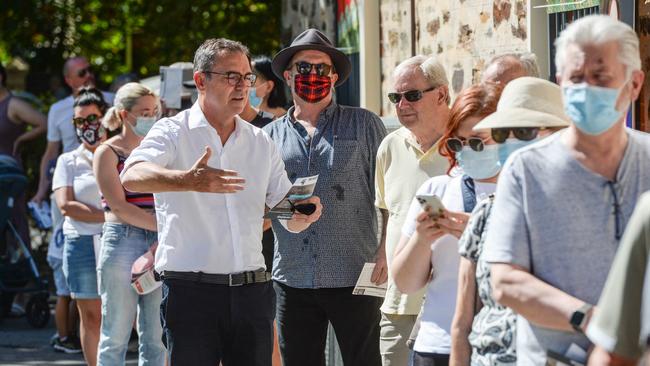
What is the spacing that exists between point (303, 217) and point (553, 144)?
2543 mm

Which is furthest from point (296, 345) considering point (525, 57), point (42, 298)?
point (42, 298)

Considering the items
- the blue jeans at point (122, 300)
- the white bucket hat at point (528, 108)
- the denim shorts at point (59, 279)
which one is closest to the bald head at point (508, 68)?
the white bucket hat at point (528, 108)

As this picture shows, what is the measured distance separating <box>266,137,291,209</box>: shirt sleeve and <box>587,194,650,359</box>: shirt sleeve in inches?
127

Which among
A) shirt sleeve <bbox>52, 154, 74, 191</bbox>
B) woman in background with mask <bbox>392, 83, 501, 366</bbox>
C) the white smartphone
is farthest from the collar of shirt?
shirt sleeve <bbox>52, 154, 74, 191</bbox>

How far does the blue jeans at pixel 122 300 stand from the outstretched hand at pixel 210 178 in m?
2.20

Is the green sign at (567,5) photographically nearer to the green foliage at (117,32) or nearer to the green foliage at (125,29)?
the green foliage at (117,32)

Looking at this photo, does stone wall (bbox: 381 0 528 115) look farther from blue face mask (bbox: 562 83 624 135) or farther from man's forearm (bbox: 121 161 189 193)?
blue face mask (bbox: 562 83 624 135)

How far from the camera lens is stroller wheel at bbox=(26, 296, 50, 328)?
462 inches

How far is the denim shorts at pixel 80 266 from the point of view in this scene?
8.38 metres

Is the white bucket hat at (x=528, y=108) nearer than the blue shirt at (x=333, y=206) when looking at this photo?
Yes

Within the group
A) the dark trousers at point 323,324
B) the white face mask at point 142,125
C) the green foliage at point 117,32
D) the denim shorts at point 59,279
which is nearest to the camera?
the dark trousers at point 323,324

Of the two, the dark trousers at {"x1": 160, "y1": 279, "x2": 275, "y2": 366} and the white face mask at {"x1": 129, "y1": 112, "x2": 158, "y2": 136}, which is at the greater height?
the white face mask at {"x1": 129, "y1": 112, "x2": 158, "y2": 136}

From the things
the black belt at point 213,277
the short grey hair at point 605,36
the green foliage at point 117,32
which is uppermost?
the green foliage at point 117,32

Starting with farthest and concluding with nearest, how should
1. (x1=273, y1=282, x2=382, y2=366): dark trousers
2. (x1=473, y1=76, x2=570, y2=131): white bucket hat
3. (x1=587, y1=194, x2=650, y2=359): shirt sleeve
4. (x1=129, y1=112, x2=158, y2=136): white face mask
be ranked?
(x1=129, y1=112, x2=158, y2=136): white face mask
(x1=273, y1=282, x2=382, y2=366): dark trousers
(x1=473, y1=76, x2=570, y2=131): white bucket hat
(x1=587, y1=194, x2=650, y2=359): shirt sleeve
